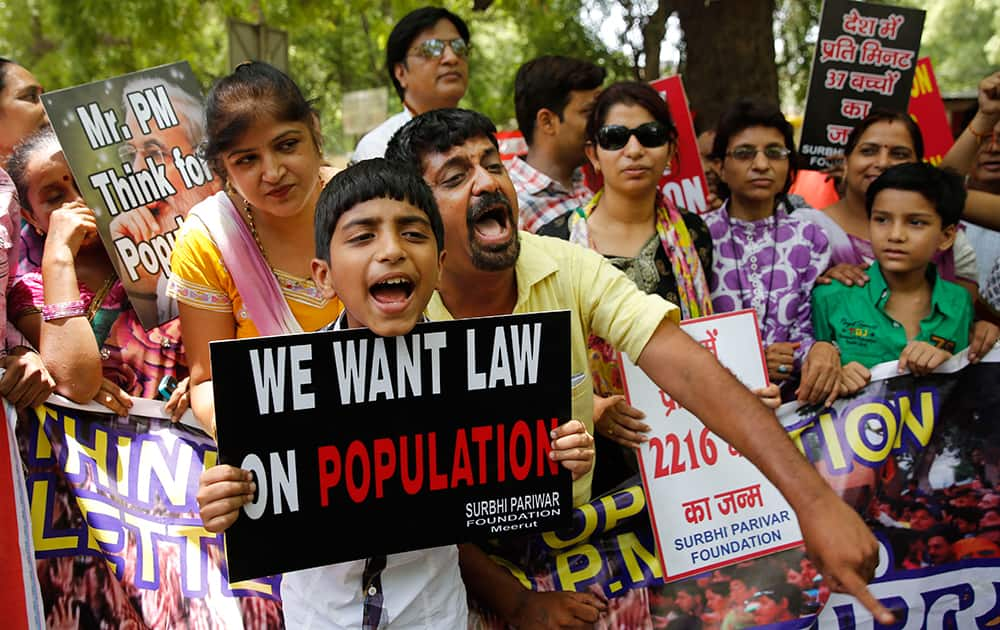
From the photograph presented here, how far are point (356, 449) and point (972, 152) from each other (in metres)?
3.59

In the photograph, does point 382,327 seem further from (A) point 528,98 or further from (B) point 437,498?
(A) point 528,98

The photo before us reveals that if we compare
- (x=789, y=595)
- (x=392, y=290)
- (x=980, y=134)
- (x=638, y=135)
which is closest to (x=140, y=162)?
(x=392, y=290)

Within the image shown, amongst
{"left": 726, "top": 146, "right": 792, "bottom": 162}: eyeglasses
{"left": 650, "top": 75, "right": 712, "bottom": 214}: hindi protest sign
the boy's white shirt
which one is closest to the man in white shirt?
{"left": 650, "top": 75, "right": 712, "bottom": 214}: hindi protest sign

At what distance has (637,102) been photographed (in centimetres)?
352

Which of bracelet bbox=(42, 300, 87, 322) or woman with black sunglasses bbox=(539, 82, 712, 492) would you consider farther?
woman with black sunglasses bbox=(539, 82, 712, 492)

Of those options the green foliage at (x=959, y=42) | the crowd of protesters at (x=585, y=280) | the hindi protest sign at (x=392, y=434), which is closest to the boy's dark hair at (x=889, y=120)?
the crowd of protesters at (x=585, y=280)

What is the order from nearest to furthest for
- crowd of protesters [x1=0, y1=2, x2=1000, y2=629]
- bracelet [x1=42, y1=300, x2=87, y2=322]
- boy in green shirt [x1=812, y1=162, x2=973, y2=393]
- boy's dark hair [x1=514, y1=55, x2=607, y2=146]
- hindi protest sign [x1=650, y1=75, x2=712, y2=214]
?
crowd of protesters [x1=0, y1=2, x2=1000, y2=629], bracelet [x1=42, y1=300, x2=87, y2=322], boy in green shirt [x1=812, y1=162, x2=973, y2=393], boy's dark hair [x1=514, y1=55, x2=607, y2=146], hindi protest sign [x1=650, y1=75, x2=712, y2=214]

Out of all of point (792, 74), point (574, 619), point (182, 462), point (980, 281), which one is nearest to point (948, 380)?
point (980, 281)

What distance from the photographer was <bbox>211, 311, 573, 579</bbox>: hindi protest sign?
81.0 inches

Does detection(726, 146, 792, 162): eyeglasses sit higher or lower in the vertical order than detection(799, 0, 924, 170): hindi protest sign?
lower

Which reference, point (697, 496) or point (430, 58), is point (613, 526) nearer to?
point (697, 496)

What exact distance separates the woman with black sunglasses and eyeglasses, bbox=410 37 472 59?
145cm

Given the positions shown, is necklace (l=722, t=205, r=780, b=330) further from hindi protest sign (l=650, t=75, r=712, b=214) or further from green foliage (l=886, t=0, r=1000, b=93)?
green foliage (l=886, t=0, r=1000, b=93)

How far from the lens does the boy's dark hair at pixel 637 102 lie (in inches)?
138
